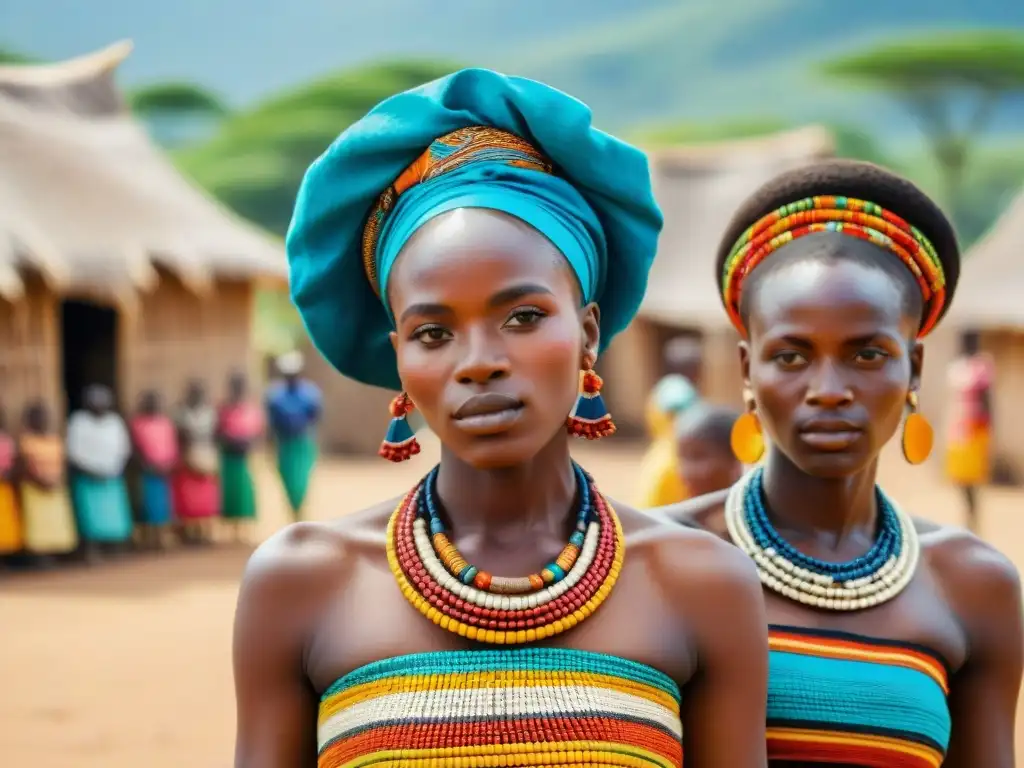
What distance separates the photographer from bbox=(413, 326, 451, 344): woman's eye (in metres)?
1.85

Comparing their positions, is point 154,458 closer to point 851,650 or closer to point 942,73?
point 851,650

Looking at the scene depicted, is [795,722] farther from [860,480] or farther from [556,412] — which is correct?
[556,412]

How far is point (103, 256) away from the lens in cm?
1180

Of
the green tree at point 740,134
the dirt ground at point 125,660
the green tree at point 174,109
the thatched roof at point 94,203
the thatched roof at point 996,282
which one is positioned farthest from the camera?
the green tree at point 740,134

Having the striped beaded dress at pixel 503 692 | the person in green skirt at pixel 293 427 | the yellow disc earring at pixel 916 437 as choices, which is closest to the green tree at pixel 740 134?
the person in green skirt at pixel 293 427

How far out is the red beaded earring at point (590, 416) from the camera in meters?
2.00

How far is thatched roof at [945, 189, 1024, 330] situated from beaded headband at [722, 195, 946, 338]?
14.0 metres

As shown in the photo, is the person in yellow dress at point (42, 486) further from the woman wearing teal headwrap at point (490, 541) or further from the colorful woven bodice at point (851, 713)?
the colorful woven bodice at point (851, 713)

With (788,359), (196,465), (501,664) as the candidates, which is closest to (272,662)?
(501,664)

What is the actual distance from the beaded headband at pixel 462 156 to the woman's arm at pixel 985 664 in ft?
A: 3.62

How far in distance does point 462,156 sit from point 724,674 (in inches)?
34.1

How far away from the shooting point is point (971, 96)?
38719mm

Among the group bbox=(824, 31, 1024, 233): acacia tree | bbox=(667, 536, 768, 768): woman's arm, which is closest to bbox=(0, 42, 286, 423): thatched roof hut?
bbox=(667, 536, 768, 768): woman's arm

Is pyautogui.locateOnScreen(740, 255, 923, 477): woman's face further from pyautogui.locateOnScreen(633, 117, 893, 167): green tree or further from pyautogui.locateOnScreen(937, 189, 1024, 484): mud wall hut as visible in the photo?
pyautogui.locateOnScreen(633, 117, 893, 167): green tree
